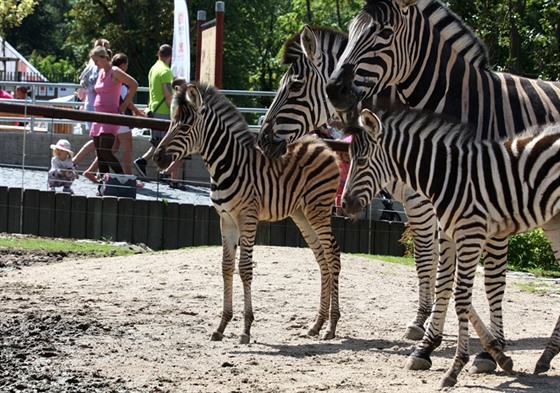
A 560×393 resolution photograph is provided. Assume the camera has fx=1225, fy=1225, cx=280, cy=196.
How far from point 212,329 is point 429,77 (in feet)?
9.28

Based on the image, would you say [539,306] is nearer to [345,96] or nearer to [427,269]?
[427,269]

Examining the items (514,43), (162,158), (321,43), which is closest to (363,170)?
(321,43)

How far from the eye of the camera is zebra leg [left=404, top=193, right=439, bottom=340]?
10.4 metres

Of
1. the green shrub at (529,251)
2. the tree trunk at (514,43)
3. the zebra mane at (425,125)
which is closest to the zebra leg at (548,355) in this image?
the zebra mane at (425,125)

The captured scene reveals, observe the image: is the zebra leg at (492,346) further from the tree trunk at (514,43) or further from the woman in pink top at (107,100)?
the tree trunk at (514,43)

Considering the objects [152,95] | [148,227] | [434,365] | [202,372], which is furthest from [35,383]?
[152,95]

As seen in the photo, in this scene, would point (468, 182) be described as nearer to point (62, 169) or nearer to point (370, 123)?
point (370, 123)

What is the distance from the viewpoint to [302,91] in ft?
34.5

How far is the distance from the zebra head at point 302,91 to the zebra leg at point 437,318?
2.41 metres

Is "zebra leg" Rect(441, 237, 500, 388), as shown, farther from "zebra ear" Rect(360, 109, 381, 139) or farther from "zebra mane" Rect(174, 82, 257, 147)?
"zebra mane" Rect(174, 82, 257, 147)

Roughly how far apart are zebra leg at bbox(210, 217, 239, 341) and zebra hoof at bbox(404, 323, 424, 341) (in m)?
1.48

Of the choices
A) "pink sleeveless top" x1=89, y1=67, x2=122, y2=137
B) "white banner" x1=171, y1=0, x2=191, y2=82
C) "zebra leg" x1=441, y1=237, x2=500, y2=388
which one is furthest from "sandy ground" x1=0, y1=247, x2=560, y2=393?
"white banner" x1=171, y1=0, x2=191, y2=82

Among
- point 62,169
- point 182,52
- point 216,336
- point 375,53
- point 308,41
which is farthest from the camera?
point 182,52

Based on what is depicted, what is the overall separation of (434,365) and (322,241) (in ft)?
8.10
